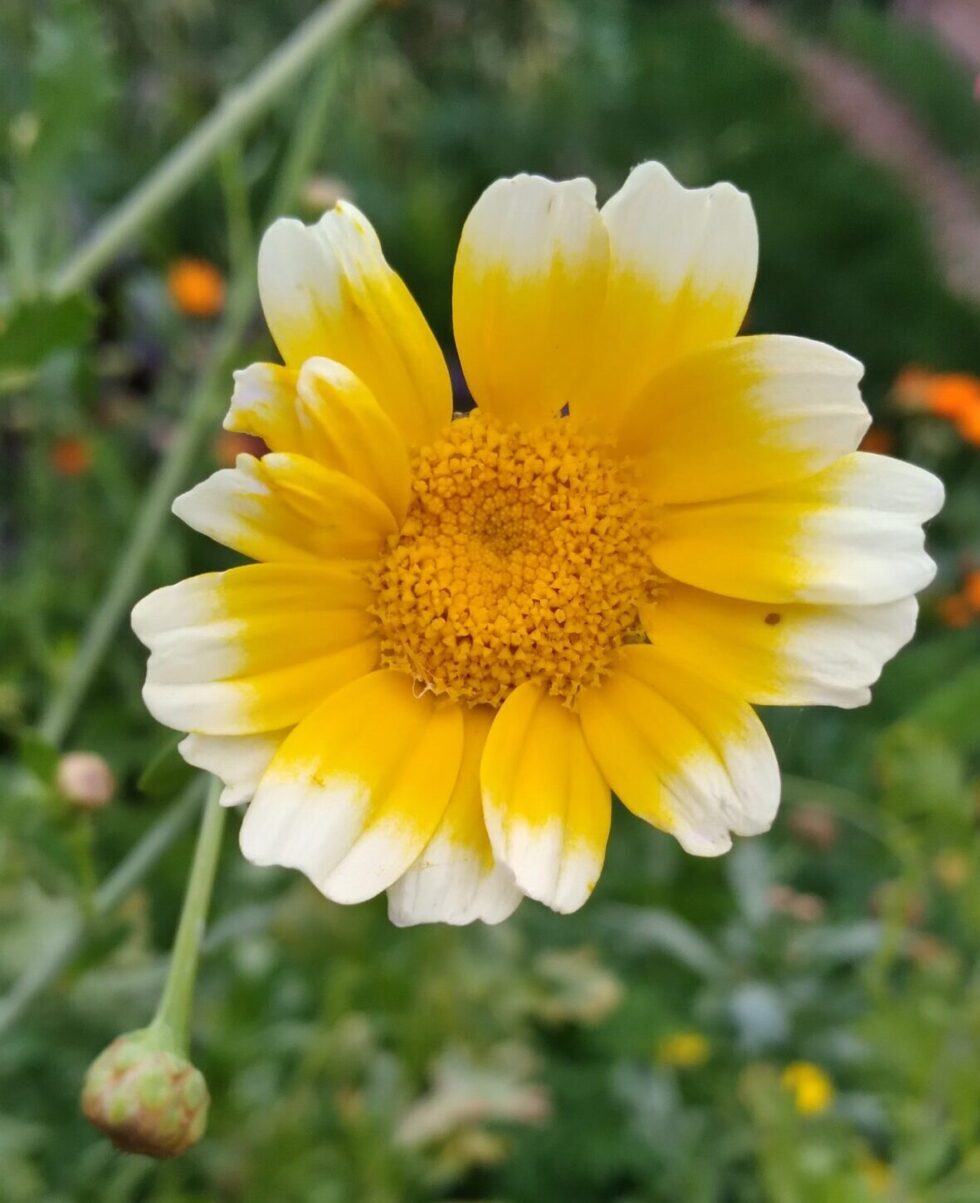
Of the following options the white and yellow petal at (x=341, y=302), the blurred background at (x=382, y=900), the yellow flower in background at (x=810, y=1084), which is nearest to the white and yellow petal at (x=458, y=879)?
the blurred background at (x=382, y=900)

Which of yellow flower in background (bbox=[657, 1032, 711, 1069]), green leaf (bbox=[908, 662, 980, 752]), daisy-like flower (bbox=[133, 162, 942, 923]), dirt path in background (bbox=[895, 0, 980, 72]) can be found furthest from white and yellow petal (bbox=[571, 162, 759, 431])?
dirt path in background (bbox=[895, 0, 980, 72])

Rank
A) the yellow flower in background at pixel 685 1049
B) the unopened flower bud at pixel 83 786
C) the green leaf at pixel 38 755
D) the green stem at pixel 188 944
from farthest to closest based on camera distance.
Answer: the yellow flower in background at pixel 685 1049
the unopened flower bud at pixel 83 786
the green leaf at pixel 38 755
the green stem at pixel 188 944

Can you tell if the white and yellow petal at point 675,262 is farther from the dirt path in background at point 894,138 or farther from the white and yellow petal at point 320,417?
the dirt path in background at point 894,138

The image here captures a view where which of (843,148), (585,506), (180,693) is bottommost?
(843,148)

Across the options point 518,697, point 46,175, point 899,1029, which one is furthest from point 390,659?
point 899,1029

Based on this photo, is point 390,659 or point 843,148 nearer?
point 390,659

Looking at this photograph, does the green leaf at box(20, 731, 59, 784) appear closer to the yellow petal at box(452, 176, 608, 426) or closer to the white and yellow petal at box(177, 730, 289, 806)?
the white and yellow petal at box(177, 730, 289, 806)

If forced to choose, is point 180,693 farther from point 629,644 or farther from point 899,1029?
point 899,1029
